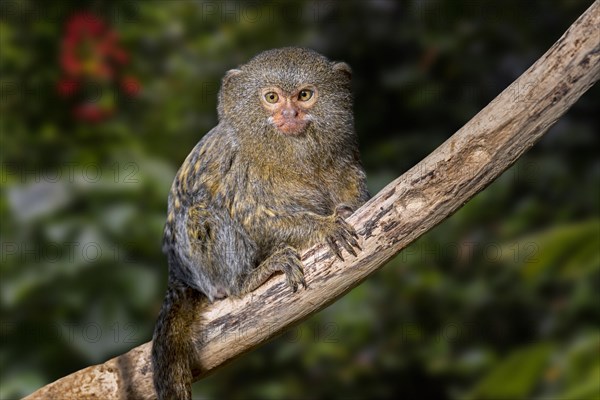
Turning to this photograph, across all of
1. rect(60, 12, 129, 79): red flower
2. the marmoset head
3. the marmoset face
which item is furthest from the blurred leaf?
rect(60, 12, 129, 79): red flower

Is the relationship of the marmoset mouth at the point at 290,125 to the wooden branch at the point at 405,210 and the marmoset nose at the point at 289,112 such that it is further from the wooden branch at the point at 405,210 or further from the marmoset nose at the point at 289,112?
the wooden branch at the point at 405,210

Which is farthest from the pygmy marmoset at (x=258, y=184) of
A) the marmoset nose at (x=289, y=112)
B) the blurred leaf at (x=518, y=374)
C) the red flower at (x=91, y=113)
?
the red flower at (x=91, y=113)

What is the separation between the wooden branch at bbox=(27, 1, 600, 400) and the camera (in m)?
2.39

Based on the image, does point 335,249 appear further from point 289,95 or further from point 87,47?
point 87,47

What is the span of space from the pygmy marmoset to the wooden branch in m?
0.09

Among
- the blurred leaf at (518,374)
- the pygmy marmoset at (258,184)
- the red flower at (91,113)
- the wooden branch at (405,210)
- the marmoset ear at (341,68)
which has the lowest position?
the blurred leaf at (518,374)

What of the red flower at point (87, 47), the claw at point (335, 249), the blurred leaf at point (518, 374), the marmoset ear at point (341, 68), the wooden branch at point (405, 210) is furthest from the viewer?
the red flower at point (87, 47)

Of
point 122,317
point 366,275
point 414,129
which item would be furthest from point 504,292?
point 366,275

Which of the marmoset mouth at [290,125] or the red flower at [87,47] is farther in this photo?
the red flower at [87,47]

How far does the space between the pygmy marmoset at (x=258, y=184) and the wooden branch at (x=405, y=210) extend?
0.29ft

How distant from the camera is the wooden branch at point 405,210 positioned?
7.84 feet

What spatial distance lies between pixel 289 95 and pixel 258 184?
318mm

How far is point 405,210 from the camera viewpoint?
260 centimetres

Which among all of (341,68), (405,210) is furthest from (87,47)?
(405,210)
